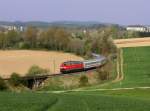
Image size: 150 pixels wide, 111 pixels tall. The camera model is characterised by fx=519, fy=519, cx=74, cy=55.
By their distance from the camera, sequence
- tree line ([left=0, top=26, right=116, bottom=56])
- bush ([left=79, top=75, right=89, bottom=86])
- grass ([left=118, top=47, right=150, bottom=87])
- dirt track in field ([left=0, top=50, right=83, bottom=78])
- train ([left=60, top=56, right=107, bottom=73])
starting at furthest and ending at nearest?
tree line ([left=0, top=26, right=116, bottom=56]) < dirt track in field ([left=0, top=50, right=83, bottom=78]) < train ([left=60, top=56, right=107, bottom=73]) < bush ([left=79, top=75, right=89, bottom=86]) < grass ([left=118, top=47, right=150, bottom=87])

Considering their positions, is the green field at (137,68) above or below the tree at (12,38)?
above

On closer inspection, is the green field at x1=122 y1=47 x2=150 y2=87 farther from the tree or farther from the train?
the tree

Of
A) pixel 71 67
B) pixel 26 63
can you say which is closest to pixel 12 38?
pixel 26 63

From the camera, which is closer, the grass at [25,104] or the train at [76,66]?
the grass at [25,104]

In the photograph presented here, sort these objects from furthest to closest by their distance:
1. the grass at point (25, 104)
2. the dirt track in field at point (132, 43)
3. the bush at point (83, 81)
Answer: the dirt track in field at point (132, 43)
the bush at point (83, 81)
the grass at point (25, 104)

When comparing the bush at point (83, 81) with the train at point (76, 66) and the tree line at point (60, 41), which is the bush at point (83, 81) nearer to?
the train at point (76, 66)

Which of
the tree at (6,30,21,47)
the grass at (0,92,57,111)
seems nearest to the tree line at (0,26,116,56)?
the tree at (6,30,21,47)

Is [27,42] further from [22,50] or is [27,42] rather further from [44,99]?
[44,99]

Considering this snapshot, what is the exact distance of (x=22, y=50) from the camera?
131 metres

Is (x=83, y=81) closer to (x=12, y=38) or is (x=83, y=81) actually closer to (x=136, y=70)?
(x=136, y=70)

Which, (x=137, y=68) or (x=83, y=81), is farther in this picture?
(x=137, y=68)

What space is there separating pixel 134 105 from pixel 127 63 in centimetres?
6239

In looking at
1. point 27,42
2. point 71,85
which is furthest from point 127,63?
point 27,42

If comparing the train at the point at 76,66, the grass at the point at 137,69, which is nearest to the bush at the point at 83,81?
the grass at the point at 137,69
